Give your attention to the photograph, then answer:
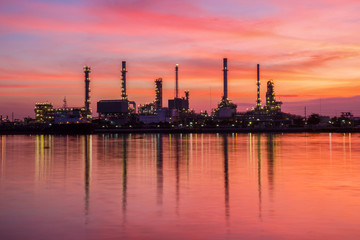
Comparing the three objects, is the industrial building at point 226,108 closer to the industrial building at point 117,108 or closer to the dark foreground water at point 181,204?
the industrial building at point 117,108

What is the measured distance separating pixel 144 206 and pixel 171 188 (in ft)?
16.9

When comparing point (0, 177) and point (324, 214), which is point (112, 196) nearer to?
point (324, 214)

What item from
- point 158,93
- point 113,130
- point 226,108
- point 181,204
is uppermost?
point 158,93

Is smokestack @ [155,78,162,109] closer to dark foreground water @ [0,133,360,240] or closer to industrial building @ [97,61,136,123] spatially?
industrial building @ [97,61,136,123]

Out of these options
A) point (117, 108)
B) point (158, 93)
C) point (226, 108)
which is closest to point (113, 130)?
point (117, 108)

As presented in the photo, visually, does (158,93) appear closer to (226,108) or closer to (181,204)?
(226,108)

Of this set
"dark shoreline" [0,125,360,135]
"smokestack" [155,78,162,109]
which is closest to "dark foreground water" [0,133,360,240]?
"dark shoreline" [0,125,360,135]

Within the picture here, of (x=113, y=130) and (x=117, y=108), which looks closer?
(x=113, y=130)

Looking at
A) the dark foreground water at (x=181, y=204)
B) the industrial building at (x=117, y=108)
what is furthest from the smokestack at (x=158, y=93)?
the dark foreground water at (x=181, y=204)

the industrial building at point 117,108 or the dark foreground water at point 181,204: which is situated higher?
the industrial building at point 117,108

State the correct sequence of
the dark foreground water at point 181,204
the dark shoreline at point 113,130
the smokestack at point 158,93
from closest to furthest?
the dark foreground water at point 181,204 < the dark shoreline at point 113,130 < the smokestack at point 158,93

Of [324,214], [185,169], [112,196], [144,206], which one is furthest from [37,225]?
[185,169]

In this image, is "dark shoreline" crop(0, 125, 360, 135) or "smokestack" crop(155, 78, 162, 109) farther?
"smokestack" crop(155, 78, 162, 109)

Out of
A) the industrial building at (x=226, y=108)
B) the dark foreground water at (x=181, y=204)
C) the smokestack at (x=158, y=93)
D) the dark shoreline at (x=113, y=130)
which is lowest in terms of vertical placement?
the dark foreground water at (x=181, y=204)
